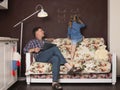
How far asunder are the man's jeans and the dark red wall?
1119mm

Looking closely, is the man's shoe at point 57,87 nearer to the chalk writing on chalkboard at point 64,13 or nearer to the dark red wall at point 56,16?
the dark red wall at point 56,16

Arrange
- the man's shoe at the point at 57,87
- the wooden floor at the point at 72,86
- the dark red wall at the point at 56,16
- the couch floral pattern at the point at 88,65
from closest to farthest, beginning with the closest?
1. the man's shoe at the point at 57,87
2. the wooden floor at the point at 72,86
3. the couch floral pattern at the point at 88,65
4. the dark red wall at the point at 56,16

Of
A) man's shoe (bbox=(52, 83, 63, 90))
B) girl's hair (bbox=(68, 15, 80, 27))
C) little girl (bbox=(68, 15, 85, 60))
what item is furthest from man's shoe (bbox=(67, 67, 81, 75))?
girl's hair (bbox=(68, 15, 80, 27))

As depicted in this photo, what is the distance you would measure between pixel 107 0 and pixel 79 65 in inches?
68.9

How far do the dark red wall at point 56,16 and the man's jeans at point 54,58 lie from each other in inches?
44.0

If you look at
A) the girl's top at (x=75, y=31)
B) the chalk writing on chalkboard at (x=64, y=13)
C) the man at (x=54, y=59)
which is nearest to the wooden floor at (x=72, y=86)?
the man at (x=54, y=59)

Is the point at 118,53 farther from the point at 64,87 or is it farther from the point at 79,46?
the point at 64,87

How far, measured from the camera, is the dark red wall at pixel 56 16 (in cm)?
524

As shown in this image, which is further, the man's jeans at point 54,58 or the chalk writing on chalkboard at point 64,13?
the chalk writing on chalkboard at point 64,13

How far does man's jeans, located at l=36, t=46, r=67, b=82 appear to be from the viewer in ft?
13.4

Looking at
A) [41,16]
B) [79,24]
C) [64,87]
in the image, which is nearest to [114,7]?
[79,24]

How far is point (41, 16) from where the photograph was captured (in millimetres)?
4848

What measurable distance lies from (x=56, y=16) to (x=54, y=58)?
141cm

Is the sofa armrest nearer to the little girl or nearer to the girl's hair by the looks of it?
the little girl
